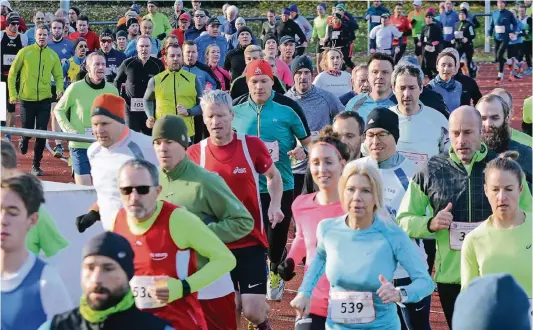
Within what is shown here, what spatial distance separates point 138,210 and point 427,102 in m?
4.99

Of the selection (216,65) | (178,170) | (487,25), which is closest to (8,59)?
(216,65)

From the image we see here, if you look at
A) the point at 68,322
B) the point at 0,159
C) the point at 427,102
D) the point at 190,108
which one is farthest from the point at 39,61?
the point at 68,322

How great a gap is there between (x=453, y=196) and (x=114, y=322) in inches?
118

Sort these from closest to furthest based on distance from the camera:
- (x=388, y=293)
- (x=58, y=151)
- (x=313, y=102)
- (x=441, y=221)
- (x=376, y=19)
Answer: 1. (x=388, y=293)
2. (x=441, y=221)
3. (x=313, y=102)
4. (x=58, y=151)
5. (x=376, y=19)

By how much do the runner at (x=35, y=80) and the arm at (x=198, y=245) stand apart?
10542mm

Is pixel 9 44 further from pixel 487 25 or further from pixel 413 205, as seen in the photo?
pixel 487 25

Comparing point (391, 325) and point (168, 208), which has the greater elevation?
point (168, 208)

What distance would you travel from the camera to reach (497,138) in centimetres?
764

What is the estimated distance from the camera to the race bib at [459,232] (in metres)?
7.00

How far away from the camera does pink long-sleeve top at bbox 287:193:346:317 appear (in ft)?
20.6

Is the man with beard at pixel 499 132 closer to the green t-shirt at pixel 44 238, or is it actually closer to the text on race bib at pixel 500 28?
the green t-shirt at pixel 44 238

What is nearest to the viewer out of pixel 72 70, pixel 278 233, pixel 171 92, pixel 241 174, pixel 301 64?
pixel 241 174

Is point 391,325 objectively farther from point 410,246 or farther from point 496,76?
point 496,76

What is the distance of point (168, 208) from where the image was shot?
597 cm
